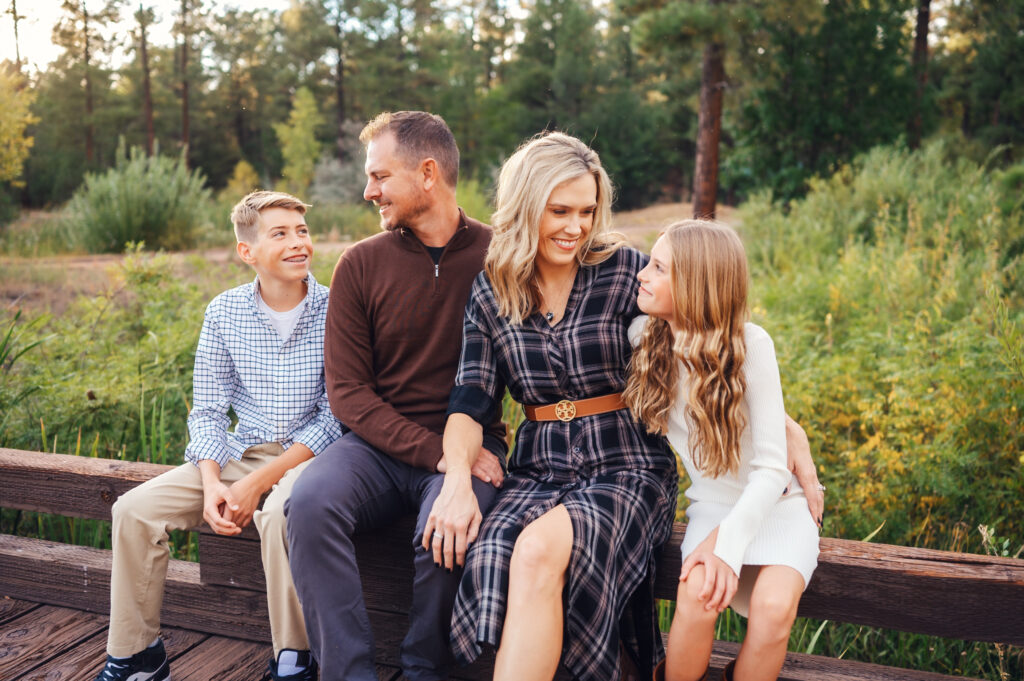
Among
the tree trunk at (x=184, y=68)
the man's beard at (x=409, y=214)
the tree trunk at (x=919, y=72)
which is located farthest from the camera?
the tree trunk at (x=184, y=68)

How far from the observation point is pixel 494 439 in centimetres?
256

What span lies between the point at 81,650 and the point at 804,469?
2.22 metres

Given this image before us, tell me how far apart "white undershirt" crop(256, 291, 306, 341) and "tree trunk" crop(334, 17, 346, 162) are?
27216mm

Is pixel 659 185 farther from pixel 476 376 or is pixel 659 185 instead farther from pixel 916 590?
pixel 916 590

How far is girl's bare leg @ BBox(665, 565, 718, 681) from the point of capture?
1900 mm

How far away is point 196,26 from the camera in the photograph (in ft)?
91.4

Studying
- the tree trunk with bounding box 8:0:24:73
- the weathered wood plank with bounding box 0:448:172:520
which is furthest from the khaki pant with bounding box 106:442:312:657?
the tree trunk with bounding box 8:0:24:73

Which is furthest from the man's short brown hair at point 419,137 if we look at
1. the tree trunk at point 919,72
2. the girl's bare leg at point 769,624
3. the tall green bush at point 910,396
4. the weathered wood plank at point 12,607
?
the tree trunk at point 919,72

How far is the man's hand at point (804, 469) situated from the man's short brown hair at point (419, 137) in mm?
1373

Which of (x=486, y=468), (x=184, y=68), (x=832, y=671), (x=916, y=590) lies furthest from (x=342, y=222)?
(x=916, y=590)

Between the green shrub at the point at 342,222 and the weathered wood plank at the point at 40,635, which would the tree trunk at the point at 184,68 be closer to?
the green shrub at the point at 342,222

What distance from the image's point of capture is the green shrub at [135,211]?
34.3ft

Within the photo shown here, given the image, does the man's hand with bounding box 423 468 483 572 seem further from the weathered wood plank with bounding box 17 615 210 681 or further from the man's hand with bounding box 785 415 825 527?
the weathered wood plank with bounding box 17 615 210 681

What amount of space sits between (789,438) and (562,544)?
29.1 inches
